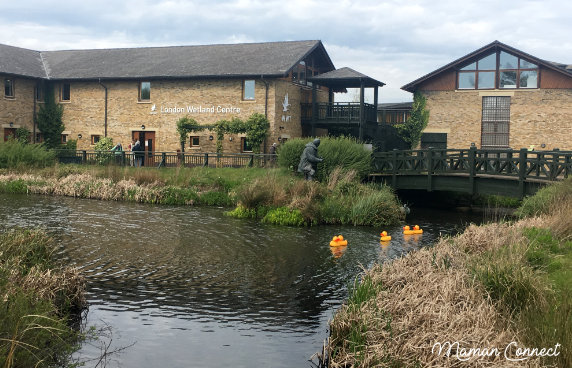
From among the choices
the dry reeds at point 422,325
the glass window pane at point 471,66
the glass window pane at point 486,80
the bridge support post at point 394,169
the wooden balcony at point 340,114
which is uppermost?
the glass window pane at point 471,66

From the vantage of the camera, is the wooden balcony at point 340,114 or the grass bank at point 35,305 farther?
the wooden balcony at point 340,114

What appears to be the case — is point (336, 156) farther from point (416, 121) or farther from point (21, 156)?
point (21, 156)

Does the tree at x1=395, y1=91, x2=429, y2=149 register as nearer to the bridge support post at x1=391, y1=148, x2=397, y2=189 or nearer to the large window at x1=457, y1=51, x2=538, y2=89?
the large window at x1=457, y1=51, x2=538, y2=89

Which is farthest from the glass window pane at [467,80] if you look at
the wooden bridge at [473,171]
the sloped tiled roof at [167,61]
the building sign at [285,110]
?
the wooden bridge at [473,171]

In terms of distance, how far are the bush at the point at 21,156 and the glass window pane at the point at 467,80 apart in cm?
2066

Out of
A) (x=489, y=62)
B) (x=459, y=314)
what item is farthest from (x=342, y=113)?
(x=459, y=314)

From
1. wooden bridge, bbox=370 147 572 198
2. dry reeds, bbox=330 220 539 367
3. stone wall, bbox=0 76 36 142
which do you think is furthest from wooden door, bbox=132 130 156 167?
dry reeds, bbox=330 220 539 367

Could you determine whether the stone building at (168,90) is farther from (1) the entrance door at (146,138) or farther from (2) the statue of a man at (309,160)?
(2) the statue of a man at (309,160)

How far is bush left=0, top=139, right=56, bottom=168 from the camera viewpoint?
2764cm

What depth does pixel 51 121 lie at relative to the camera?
3653cm

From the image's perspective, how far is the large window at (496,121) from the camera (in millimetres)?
32469

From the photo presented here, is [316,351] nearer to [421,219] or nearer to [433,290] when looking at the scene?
[433,290]

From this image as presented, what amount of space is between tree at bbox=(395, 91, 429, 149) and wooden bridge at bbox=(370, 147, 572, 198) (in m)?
8.91

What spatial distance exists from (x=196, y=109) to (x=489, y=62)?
15.3 m
